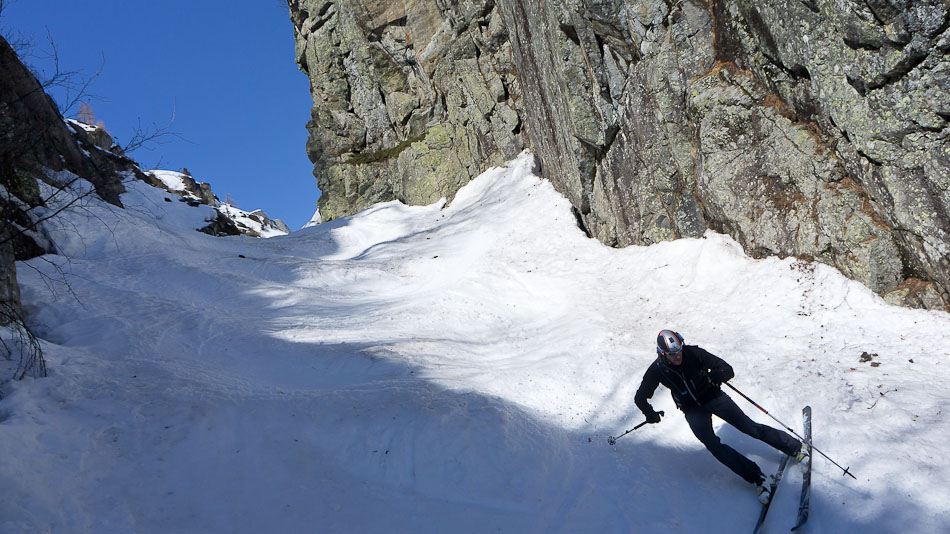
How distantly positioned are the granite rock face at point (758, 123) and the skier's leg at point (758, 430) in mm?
5515

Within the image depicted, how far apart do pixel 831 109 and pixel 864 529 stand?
8.64 m

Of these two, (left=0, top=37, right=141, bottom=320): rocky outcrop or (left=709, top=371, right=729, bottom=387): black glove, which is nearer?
(left=0, top=37, right=141, bottom=320): rocky outcrop

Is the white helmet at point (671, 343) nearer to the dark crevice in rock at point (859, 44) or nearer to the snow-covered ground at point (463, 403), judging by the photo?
the snow-covered ground at point (463, 403)

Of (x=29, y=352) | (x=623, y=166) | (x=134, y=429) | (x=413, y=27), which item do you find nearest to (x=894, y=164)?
(x=623, y=166)

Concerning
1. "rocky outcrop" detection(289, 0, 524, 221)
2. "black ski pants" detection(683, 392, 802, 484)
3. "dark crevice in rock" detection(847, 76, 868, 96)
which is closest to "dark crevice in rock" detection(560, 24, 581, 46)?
"dark crevice in rock" detection(847, 76, 868, 96)

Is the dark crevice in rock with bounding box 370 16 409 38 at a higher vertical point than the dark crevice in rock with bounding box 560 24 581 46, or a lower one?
higher

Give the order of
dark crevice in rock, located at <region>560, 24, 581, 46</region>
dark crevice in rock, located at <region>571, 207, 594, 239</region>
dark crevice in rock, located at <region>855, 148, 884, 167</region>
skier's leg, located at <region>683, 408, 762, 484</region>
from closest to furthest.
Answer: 1. skier's leg, located at <region>683, 408, 762, 484</region>
2. dark crevice in rock, located at <region>855, 148, 884, 167</region>
3. dark crevice in rock, located at <region>560, 24, 581, 46</region>
4. dark crevice in rock, located at <region>571, 207, 594, 239</region>

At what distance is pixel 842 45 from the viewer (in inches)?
421

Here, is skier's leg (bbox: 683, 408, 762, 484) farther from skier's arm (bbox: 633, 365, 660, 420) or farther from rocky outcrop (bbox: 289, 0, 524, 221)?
rocky outcrop (bbox: 289, 0, 524, 221)

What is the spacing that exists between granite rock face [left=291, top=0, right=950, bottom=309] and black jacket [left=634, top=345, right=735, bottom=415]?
19.8 feet

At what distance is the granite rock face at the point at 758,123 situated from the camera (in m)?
9.96

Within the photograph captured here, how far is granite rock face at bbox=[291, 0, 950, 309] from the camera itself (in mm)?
9961

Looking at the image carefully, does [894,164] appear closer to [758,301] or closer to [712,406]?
[758,301]

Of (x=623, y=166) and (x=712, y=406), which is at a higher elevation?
(x=623, y=166)
